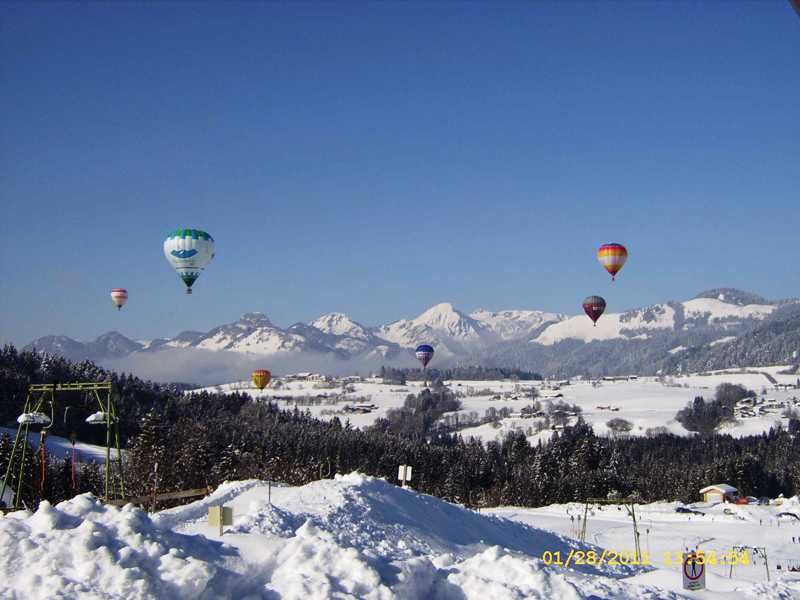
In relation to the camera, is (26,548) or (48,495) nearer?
(26,548)

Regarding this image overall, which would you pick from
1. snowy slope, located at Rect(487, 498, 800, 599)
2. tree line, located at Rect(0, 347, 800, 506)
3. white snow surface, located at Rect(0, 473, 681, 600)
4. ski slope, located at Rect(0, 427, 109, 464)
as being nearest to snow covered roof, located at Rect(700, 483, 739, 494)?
tree line, located at Rect(0, 347, 800, 506)

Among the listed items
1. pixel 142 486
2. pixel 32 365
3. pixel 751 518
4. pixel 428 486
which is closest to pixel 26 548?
pixel 142 486

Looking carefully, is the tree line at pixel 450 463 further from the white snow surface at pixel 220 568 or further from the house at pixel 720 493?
the white snow surface at pixel 220 568

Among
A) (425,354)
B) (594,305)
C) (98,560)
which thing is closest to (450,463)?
(425,354)

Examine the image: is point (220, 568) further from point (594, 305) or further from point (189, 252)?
point (594, 305)

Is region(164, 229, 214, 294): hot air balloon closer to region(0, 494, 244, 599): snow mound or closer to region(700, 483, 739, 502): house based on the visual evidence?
region(0, 494, 244, 599): snow mound

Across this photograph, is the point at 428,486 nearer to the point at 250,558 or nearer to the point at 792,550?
the point at 792,550
